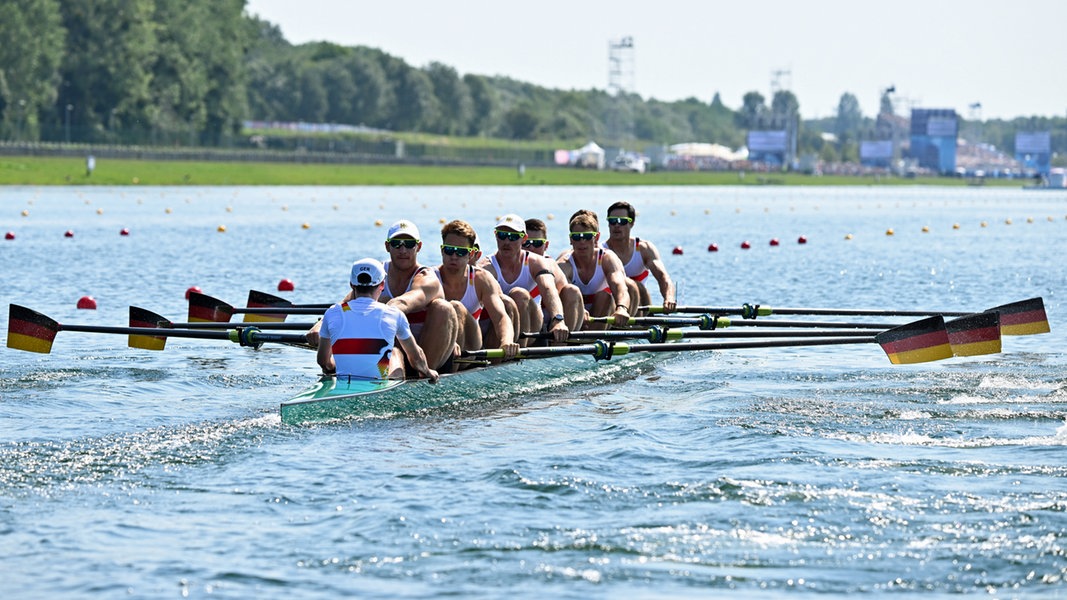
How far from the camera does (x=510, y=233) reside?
15.1 meters

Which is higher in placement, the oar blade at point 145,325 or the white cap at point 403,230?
the white cap at point 403,230

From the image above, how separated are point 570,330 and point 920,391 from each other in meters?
3.67

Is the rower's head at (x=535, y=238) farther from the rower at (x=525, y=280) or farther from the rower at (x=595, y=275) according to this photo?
the rower at (x=525, y=280)

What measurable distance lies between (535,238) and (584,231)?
745mm

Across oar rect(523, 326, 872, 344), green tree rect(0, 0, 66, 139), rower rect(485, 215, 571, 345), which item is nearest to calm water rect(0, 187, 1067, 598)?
oar rect(523, 326, 872, 344)

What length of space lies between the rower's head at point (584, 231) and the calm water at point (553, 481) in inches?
60.7

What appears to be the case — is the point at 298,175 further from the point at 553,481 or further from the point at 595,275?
the point at 553,481

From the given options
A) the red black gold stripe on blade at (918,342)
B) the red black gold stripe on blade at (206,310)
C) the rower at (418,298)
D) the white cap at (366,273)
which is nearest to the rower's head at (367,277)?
the white cap at (366,273)

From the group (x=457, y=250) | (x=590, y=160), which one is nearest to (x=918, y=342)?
(x=457, y=250)

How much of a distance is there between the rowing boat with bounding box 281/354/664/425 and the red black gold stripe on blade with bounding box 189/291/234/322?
16.2 feet

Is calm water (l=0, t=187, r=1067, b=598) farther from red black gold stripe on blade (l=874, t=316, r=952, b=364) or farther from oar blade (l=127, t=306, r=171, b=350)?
red black gold stripe on blade (l=874, t=316, r=952, b=364)

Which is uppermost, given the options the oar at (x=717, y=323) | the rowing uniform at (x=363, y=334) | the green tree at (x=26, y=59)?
the green tree at (x=26, y=59)

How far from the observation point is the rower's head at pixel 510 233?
592 inches

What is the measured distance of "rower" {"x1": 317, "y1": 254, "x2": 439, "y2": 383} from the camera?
12.5m
